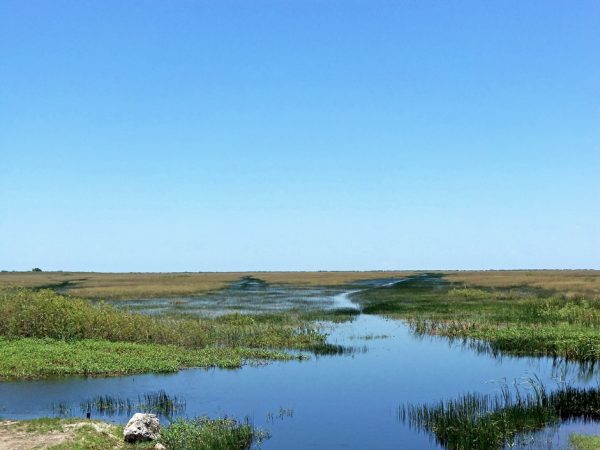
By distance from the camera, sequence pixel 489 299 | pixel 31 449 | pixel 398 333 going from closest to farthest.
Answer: pixel 31 449 → pixel 398 333 → pixel 489 299

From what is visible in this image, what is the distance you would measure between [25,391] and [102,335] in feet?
29.7

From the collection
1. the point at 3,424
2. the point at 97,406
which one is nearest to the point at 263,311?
the point at 97,406

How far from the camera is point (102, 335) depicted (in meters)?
31.8

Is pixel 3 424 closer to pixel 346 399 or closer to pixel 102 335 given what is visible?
pixel 346 399

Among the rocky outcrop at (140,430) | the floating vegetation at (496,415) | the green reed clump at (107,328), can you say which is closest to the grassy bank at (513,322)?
the floating vegetation at (496,415)

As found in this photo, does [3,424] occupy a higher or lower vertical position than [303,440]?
higher

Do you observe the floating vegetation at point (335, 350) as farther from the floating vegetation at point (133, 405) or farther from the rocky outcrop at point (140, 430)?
the rocky outcrop at point (140, 430)

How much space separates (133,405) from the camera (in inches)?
824

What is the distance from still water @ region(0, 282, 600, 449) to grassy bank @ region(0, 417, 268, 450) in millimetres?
1411

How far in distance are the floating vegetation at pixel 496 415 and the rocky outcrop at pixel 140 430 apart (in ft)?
28.3

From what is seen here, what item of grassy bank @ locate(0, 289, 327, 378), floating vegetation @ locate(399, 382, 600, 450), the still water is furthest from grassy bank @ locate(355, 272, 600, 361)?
Result: grassy bank @ locate(0, 289, 327, 378)

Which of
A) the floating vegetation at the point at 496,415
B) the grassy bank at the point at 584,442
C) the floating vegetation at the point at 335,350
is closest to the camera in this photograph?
the grassy bank at the point at 584,442

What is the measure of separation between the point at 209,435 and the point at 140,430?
1.92 meters

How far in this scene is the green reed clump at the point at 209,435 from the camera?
52.2ft
